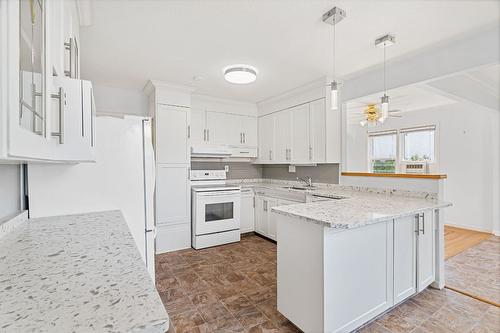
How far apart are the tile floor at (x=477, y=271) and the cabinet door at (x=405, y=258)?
82 cm

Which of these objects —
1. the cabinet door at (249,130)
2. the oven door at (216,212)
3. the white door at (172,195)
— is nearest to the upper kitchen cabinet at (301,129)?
the cabinet door at (249,130)

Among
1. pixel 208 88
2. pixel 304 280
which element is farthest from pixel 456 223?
pixel 208 88

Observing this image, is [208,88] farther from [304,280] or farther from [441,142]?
[441,142]

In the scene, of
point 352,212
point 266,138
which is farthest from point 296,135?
point 352,212

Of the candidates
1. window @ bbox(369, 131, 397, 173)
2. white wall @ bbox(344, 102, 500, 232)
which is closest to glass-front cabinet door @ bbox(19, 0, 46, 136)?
white wall @ bbox(344, 102, 500, 232)

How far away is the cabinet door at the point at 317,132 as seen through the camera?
3475 millimetres

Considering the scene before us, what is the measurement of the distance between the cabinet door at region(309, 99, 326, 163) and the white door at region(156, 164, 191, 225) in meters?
1.95

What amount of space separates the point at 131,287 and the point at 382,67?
11.0ft

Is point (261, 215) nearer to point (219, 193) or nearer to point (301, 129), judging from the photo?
point (219, 193)

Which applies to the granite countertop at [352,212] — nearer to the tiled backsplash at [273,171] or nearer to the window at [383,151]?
the tiled backsplash at [273,171]

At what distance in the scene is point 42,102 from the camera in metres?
→ 0.61

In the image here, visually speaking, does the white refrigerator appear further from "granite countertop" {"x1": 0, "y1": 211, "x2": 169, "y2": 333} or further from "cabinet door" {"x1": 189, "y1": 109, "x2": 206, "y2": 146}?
"cabinet door" {"x1": 189, "y1": 109, "x2": 206, "y2": 146}

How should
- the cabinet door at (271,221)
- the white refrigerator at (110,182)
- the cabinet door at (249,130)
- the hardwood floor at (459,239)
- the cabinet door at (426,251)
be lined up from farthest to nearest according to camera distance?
the cabinet door at (249,130), the cabinet door at (271,221), the hardwood floor at (459,239), the cabinet door at (426,251), the white refrigerator at (110,182)

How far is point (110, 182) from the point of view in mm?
1950
